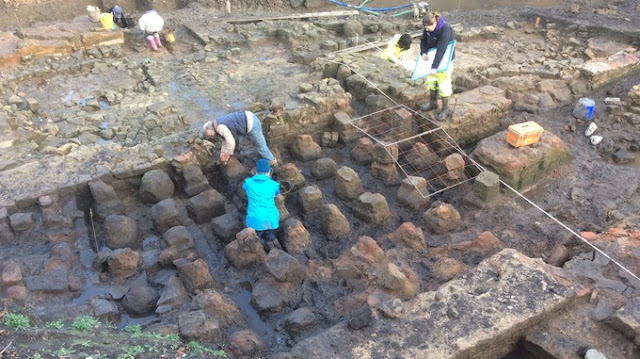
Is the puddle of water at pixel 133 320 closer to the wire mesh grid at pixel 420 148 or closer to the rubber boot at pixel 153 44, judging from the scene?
the wire mesh grid at pixel 420 148

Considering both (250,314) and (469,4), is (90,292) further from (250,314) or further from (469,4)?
(469,4)

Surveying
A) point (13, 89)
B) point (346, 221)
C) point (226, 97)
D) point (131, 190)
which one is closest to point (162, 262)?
point (131, 190)

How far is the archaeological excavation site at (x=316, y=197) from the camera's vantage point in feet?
14.4

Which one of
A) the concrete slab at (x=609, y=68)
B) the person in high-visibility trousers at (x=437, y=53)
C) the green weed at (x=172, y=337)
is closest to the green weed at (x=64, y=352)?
the green weed at (x=172, y=337)

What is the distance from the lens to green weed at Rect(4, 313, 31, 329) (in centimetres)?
404

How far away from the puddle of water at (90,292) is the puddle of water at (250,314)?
134 centimetres

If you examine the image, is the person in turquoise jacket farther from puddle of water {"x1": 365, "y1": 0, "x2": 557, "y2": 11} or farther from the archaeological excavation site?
puddle of water {"x1": 365, "y1": 0, "x2": 557, "y2": 11}

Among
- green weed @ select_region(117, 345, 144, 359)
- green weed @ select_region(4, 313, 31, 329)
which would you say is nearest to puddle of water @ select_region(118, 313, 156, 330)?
green weed @ select_region(4, 313, 31, 329)

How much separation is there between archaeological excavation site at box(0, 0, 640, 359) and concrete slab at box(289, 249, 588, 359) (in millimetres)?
18

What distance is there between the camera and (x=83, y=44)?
1013cm

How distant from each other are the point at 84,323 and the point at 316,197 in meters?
3.01

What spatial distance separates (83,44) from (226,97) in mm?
3682

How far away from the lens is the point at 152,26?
1015 cm

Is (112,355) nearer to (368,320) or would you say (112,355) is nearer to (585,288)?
(368,320)
